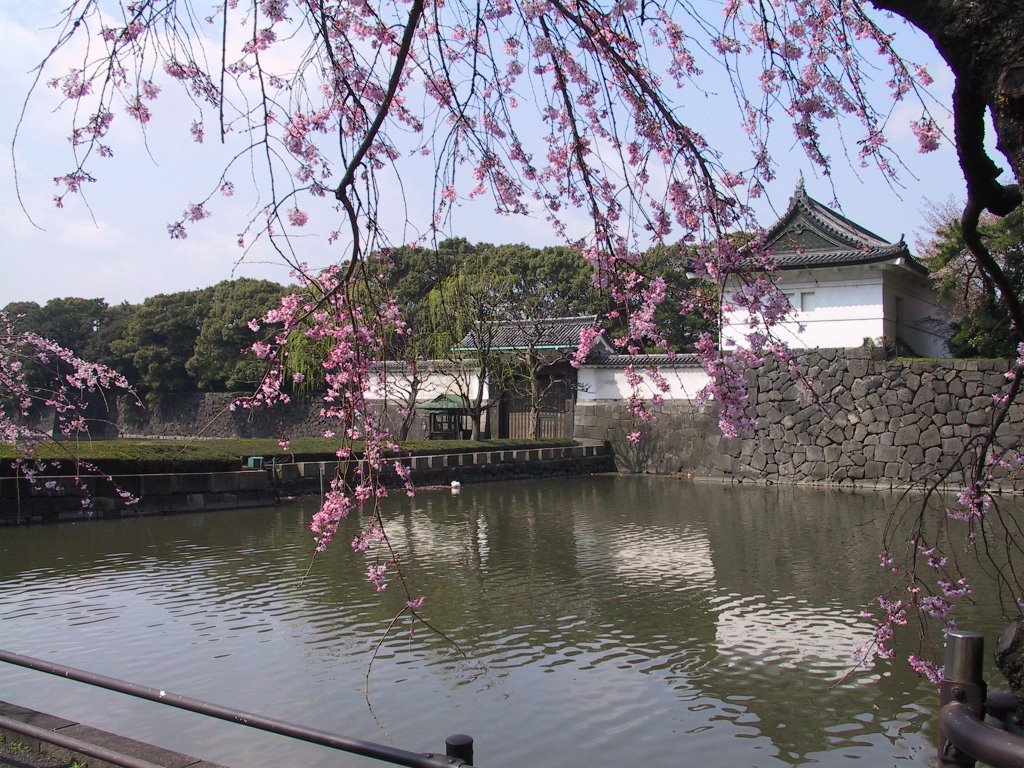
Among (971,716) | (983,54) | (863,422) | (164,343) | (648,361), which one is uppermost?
(164,343)

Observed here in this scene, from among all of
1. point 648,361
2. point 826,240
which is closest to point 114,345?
point 648,361

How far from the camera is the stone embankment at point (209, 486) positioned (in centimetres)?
1151

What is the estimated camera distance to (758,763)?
4.39m

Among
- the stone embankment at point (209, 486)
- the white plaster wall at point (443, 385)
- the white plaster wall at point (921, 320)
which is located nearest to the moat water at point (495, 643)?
the stone embankment at point (209, 486)

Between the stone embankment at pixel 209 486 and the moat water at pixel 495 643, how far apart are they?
52 centimetres

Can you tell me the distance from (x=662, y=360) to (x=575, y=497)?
21.8 ft

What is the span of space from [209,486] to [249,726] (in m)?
11.9

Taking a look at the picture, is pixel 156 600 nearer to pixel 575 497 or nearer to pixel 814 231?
pixel 575 497

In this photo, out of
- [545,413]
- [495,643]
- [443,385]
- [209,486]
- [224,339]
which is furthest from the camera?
[224,339]

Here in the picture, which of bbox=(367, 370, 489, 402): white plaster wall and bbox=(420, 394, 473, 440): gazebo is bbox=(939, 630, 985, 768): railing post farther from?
bbox=(420, 394, 473, 440): gazebo

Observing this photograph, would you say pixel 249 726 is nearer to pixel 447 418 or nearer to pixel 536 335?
pixel 536 335

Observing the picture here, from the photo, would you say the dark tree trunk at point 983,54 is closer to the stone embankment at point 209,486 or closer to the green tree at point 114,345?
the stone embankment at point 209,486

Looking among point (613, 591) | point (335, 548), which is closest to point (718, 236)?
point (613, 591)

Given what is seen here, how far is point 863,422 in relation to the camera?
18.8 metres
